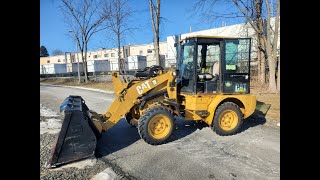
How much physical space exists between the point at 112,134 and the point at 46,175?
268 centimetres

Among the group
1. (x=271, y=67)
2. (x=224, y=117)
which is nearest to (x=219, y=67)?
(x=224, y=117)

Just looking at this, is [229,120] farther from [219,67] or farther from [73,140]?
[73,140]

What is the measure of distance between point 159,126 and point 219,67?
88.4 inches

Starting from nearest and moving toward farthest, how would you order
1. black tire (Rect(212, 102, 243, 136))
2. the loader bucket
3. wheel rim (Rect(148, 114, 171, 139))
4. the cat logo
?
the loader bucket < wheel rim (Rect(148, 114, 171, 139)) < the cat logo < black tire (Rect(212, 102, 243, 136))

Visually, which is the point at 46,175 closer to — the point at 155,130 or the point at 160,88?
the point at 155,130

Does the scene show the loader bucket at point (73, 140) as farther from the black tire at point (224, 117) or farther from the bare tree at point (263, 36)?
the bare tree at point (263, 36)

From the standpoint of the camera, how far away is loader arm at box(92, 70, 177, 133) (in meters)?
6.11

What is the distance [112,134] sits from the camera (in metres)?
7.11

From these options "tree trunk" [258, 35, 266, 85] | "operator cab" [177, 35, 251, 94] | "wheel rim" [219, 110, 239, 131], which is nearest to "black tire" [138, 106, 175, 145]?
"operator cab" [177, 35, 251, 94]

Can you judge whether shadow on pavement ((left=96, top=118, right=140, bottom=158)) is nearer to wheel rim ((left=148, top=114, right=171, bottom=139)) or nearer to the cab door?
wheel rim ((left=148, top=114, right=171, bottom=139))

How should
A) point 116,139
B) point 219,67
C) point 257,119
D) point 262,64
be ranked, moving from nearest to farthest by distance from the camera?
point 116,139, point 219,67, point 257,119, point 262,64

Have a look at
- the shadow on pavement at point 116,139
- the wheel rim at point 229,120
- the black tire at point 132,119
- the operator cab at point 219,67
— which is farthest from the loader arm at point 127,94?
the wheel rim at point 229,120

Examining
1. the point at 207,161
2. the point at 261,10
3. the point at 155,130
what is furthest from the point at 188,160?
the point at 261,10

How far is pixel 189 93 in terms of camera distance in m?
6.89
